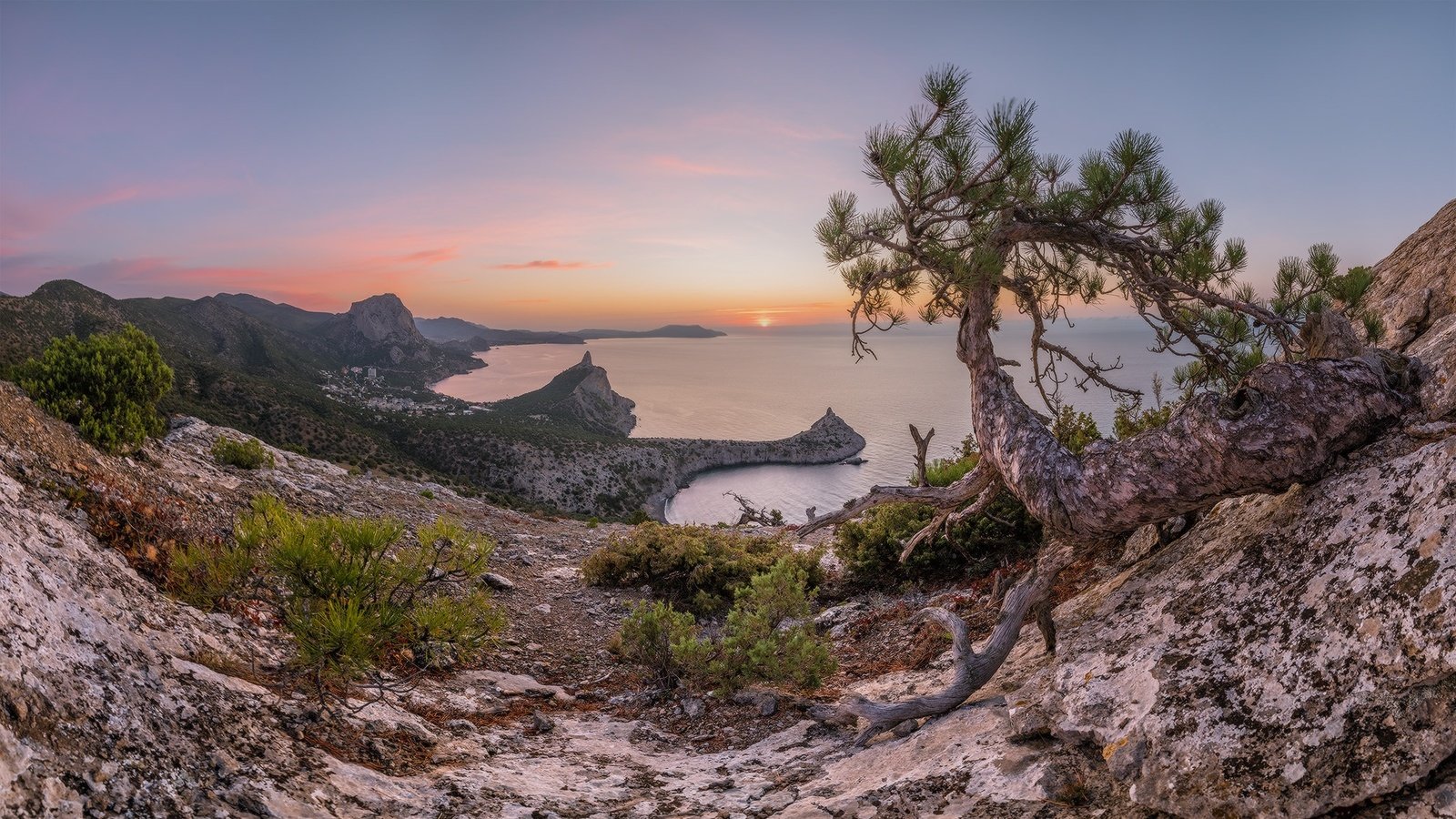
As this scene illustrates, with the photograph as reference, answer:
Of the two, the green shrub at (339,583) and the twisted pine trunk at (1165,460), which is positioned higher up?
the twisted pine trunk at (1165,460)

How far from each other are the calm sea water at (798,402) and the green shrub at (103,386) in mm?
9106

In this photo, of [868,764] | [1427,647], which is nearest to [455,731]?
[868,764]

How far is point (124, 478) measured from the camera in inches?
248

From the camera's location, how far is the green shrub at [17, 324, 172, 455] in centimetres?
714

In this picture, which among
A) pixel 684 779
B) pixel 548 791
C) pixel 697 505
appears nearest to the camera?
pixel 548 791

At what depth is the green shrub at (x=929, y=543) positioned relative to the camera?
8508 millimetres

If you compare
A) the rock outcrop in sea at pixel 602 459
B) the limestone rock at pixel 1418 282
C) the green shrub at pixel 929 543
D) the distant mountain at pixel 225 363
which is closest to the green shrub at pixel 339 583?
the green shrub at pixel 929 543

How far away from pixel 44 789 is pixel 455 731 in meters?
2.61

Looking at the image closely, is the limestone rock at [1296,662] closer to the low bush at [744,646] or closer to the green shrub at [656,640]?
the low bush at [744,646]

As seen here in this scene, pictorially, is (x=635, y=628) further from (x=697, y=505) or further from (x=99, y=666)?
(x=697, y=505)

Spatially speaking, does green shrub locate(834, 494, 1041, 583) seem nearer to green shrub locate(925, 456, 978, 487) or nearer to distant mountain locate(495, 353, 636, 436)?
green shrub locate(925, 456, 978, 487)

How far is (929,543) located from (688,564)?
398 cm

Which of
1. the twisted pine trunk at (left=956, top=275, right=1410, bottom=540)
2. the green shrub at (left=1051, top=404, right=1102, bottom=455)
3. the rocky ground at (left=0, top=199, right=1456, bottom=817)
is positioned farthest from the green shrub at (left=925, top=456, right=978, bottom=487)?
the twisted pine trunk at (left=956, top=275, right=1410, bottom=540)

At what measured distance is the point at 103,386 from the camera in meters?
7.59
